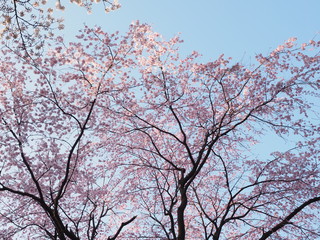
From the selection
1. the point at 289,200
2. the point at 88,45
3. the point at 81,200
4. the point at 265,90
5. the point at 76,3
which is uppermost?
the point at 88,45

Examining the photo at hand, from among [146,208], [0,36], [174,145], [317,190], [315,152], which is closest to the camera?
[0,36]

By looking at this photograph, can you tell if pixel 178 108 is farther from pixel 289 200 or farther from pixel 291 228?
pixel 291 228

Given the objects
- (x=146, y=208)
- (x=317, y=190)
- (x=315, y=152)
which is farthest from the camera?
(x=146, y=208)

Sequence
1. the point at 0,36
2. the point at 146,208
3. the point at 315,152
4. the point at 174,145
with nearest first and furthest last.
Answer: the point at 0,36 < the point at 315,152 < the point at 174,145 < the point at 146,208

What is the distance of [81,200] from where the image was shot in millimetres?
14703

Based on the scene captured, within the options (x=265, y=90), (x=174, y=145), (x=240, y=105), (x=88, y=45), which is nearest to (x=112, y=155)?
(x=174, y=145)

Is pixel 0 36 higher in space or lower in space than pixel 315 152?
lower

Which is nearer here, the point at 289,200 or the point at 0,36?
the point at 0,36

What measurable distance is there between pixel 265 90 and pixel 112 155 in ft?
21.4

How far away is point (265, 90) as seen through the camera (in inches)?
467

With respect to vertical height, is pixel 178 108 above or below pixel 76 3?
above

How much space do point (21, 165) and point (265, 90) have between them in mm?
9304

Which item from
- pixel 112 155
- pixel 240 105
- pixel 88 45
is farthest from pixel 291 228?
pixel 88 45

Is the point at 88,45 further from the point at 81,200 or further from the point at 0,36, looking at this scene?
the point at 81,200
